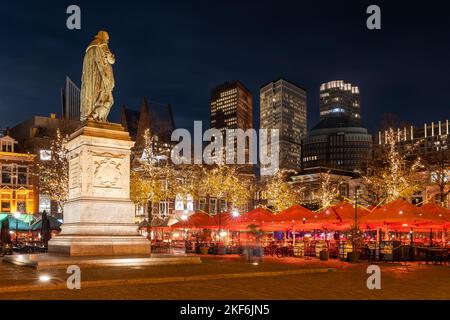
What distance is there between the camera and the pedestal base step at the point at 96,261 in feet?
57.5

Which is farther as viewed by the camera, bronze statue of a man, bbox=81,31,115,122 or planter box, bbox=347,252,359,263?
planter box, bbox=347,252,359,263

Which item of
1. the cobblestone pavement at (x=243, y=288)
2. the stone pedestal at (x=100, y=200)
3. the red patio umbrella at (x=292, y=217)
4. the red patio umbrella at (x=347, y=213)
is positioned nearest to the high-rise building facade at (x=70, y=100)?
the red patio umbrella at (x=292, y=217)

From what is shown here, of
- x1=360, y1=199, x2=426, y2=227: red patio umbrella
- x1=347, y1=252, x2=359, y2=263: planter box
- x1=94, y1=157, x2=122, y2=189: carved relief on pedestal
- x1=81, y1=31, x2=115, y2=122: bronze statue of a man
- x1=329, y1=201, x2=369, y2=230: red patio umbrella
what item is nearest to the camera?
x1=94, y1=157, x2=122, y2=189: carved relief on pedestal

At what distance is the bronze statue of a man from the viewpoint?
23.1 meters

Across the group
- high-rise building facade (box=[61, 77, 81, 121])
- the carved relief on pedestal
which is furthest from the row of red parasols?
high-rise building facade (box=[61, 77, 81, 121])

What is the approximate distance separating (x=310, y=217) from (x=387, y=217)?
245 inches

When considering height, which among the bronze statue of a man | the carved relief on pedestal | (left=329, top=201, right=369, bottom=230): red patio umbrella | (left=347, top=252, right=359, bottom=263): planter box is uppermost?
the bronze statue of a man

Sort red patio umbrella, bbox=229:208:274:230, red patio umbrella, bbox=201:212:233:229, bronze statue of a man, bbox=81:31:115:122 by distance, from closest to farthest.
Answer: bronze statue of a man, bbox=81:31:115:122 < red patio umbrella, bbox=229:208:274:230 < red patio umbrella, bbox=201:212:233:229

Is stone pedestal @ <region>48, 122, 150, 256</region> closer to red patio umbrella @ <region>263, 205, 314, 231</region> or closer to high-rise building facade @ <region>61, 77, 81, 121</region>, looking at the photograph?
red patio umbrella @ <region>263, 205, 314, 231</region>

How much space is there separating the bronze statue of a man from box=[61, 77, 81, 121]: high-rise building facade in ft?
247

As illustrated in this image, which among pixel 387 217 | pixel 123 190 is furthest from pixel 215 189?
pixel 123 190

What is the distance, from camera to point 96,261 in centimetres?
1834

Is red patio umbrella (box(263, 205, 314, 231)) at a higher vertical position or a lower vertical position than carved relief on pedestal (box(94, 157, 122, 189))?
lower

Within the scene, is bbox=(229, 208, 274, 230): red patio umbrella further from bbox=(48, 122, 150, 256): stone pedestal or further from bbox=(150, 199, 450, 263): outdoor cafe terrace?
bbox=(48, 122, 150, 256): stone pedestal
